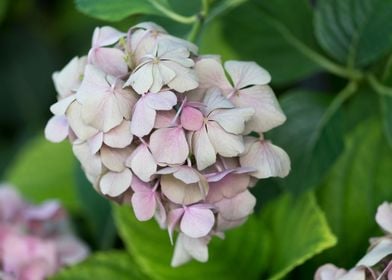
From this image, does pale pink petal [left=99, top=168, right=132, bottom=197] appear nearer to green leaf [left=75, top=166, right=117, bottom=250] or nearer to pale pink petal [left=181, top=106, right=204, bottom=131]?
pale pink petal [left=181, top=106, right=204, bottom=131]

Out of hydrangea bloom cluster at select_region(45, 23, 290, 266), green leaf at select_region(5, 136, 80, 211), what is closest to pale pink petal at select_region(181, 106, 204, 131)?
hydrangea bloom cluster at select_region(45, 23, 290, 266)

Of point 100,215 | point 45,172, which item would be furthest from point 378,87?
point 45,172

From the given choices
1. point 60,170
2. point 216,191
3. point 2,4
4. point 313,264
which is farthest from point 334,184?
point 2,4

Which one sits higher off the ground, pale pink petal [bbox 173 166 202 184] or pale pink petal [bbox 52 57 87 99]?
pale pink petal [bbox 52 57 87 99]

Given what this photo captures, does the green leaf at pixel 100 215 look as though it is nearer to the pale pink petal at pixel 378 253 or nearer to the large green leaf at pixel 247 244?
the large green leaf at pixel 247 244

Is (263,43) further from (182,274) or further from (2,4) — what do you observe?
(2,4)

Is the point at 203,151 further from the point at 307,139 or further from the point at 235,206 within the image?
the point at 307,139

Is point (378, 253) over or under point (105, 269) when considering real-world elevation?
over
